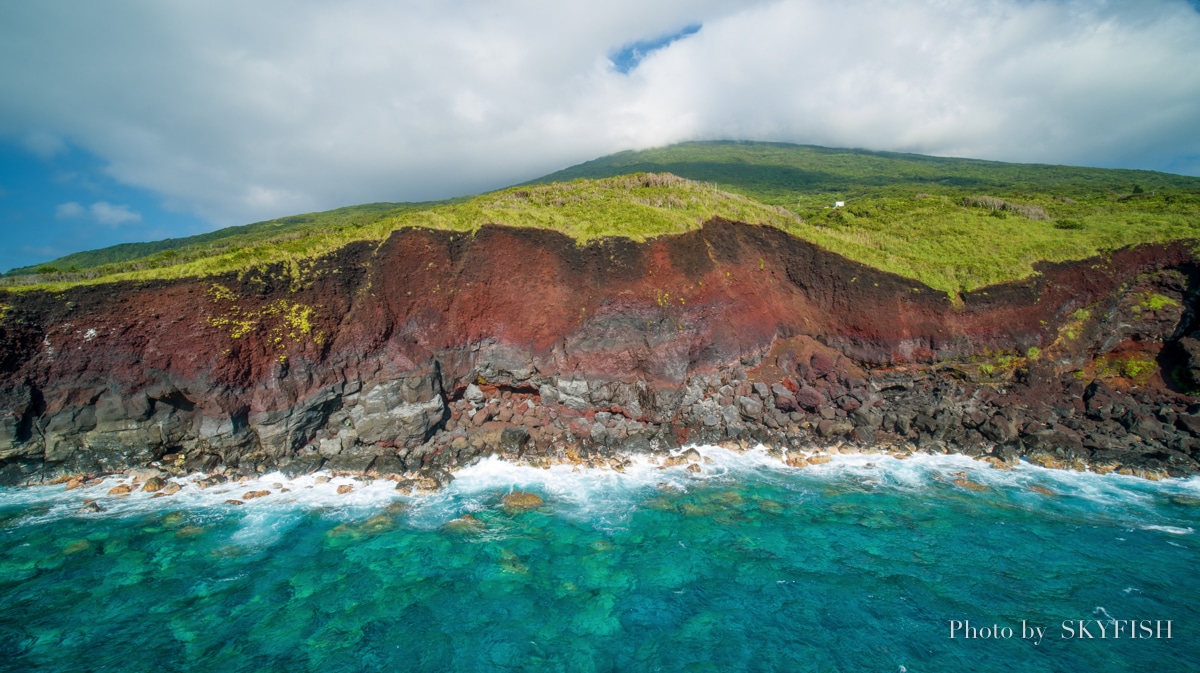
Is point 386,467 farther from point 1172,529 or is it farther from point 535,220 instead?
point 1172,529

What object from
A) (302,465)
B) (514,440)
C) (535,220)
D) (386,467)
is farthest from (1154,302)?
(302,465)

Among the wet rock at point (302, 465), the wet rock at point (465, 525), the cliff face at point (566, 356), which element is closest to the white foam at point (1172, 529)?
the cliff face at point (566, 356)

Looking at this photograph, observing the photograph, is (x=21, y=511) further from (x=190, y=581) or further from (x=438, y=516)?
(x=438, y=516)

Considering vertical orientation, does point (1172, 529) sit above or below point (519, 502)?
below

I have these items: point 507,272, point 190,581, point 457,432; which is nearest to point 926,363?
point 507,272

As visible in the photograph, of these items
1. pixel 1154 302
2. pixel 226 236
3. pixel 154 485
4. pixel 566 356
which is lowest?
pixel 154 485

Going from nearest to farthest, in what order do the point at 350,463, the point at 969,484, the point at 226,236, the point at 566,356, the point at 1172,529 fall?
the point at 1172,529 → the point at 969,484 → the point at 350,463 → the point at 566,356 → the point at 226,236

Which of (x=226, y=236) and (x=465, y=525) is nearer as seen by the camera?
(x=465, y=525)

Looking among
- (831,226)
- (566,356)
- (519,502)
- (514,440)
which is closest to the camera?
(519,502)
